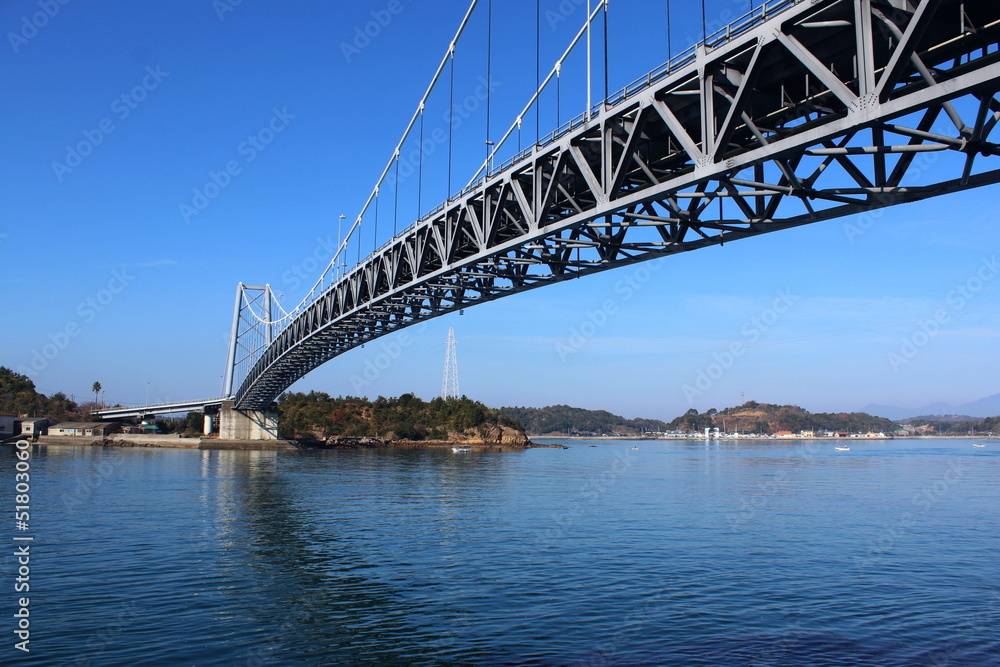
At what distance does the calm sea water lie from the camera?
12.8 m

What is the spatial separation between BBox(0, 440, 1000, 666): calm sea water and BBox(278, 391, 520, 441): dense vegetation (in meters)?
100

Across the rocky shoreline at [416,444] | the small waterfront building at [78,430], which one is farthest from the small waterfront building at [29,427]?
the rocky shoreline at [416,444]

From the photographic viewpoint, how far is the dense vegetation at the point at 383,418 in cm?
13525

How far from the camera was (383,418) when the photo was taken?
472ft

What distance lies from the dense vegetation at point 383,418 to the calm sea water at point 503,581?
329ft

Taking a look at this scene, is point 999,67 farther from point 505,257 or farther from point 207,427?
point 207,427

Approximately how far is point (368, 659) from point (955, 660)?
10.4 meters

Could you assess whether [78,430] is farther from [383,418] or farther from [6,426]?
[383,418]

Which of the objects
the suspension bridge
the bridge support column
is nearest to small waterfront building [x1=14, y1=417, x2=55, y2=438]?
the bridge support column

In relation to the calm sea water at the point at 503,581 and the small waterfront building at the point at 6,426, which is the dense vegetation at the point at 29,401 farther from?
the calm sea water at the point at 503,581

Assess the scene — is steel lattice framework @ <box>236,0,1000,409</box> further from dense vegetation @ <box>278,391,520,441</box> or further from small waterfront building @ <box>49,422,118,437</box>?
dense vegetation @ <box>278,391,520,441</box>

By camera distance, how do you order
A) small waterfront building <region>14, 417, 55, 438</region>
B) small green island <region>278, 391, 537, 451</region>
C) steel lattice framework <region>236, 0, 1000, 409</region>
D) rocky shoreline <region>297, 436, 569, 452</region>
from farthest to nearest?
small green island <region>278, 391, 537, 451</region> → rocky shoreline <region>297, 436, 569, 452</region> → small waterfront building <region>14, 417, 55, 438</region> → steel lattice framework <region>236, 0, 1000, 409</region>

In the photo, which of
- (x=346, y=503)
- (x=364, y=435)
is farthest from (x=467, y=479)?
(x=364, y=435)

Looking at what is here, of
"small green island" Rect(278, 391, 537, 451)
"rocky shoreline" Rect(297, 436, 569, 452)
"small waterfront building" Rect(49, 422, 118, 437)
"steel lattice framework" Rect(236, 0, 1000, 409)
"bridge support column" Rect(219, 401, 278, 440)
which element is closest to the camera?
"steel lattice framework" Rect(236, 0, 1000, 409)
